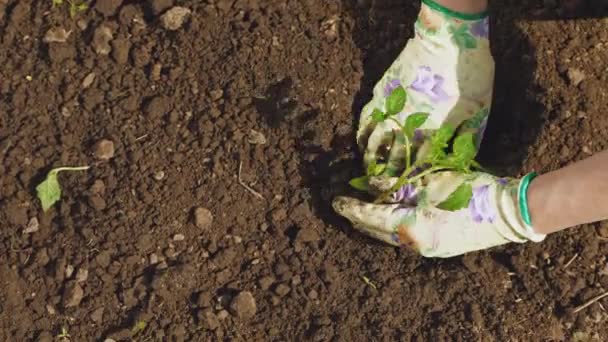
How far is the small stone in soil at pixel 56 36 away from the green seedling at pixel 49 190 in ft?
1.33

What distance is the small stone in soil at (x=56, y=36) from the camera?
2.47 metres

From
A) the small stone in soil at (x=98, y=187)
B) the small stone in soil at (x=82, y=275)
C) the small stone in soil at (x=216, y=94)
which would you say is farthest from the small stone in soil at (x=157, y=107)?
the small stone in soil at (x=82, y=275)

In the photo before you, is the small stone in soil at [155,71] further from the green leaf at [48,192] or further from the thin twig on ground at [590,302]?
the thin twig on ground at [590,302]

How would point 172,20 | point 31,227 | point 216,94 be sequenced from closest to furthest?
point 31,227 < point 216,94 < point 172,20

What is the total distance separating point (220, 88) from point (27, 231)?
0.61 metres

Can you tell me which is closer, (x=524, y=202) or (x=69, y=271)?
(x=524, y=202)

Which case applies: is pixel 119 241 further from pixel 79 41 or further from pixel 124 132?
pixel 79 41

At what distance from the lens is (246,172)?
7.45ft

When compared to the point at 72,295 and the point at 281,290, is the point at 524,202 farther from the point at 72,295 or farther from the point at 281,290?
the point at 72,295

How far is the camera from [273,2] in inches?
97.9

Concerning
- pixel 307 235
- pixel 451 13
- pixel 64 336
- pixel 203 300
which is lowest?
pixel 64 336

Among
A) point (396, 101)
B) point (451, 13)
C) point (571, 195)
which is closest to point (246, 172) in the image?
point (396, 101)

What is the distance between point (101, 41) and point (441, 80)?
3.06 ft

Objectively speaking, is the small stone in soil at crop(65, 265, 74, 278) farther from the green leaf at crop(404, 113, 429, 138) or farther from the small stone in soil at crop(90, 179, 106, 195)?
the green leaf at crop(404, 113, 429, 138)
